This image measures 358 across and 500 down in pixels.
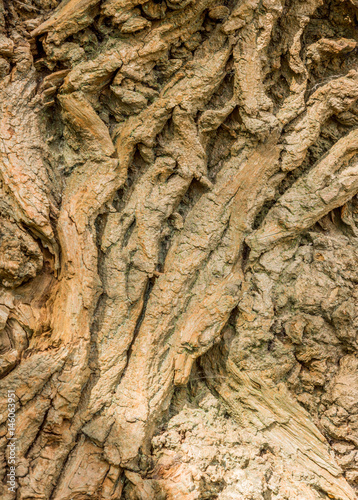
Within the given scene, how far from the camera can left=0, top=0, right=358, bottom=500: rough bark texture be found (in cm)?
A: 191

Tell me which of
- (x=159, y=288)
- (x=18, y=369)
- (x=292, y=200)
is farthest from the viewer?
(x=292, y=200)

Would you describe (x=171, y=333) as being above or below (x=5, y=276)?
below

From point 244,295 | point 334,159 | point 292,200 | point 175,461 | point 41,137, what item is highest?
point 41,137

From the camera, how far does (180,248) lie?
220 centimetres

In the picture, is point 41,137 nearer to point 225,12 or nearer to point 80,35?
point 80,35

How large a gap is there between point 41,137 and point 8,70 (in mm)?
379

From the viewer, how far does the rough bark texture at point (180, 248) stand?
6.27ft

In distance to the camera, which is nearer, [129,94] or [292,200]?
[129,94]

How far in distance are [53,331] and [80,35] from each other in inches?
64.3

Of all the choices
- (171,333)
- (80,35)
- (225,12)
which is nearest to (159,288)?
(171,333)

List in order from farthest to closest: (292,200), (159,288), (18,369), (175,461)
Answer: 1. (292,200)
2. (159,288)
3. (175,461)
4. (18,369)

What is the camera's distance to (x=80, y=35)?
6.72 feet

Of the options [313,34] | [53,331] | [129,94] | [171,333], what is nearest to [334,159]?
[313,34]

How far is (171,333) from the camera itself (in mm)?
2180
